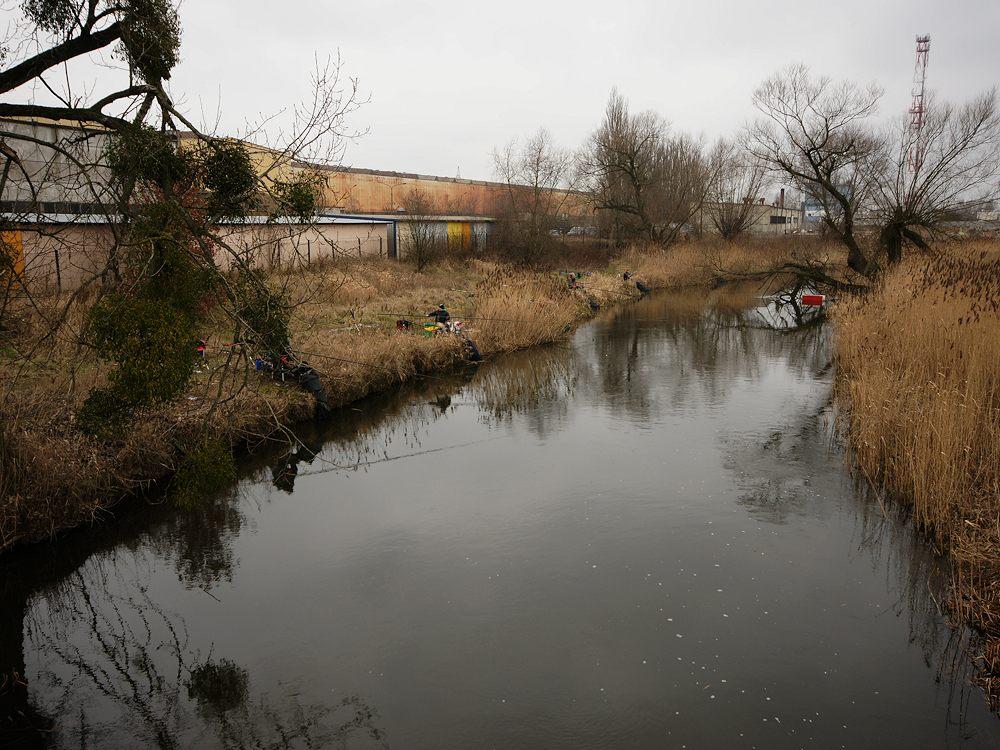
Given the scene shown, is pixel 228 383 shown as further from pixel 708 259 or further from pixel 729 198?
pixel 729 198

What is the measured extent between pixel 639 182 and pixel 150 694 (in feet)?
101

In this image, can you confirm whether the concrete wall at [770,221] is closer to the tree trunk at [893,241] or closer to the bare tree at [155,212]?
the tree trunk at [893,241]

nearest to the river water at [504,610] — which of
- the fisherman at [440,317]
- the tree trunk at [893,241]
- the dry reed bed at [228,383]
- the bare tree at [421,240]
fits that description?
the dry reed bed at [228,383]

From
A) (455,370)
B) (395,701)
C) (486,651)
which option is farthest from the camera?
(455,370)

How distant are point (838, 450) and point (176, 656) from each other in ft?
23.8

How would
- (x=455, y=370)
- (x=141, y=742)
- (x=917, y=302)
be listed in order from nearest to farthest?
(x=141, y=742) < (x=917, y=302) < (x=455, y=370)

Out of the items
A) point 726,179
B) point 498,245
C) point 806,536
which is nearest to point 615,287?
point 498,245

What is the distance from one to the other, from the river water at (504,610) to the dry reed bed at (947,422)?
0.31 meters

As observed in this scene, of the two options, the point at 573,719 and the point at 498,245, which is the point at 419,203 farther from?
the point at 573,719

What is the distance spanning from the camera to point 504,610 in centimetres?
543

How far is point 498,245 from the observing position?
27.3 metres

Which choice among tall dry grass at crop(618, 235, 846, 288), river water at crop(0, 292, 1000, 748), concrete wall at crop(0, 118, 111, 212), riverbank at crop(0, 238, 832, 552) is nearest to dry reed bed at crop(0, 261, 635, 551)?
riverbank at crop(0, 238, 832, 552)

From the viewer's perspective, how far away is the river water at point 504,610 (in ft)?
14.3

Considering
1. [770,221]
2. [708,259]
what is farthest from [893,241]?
[770,221]
